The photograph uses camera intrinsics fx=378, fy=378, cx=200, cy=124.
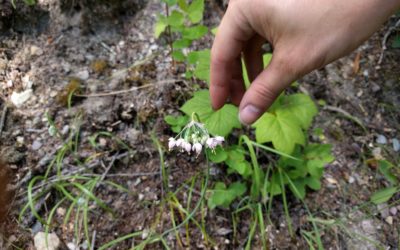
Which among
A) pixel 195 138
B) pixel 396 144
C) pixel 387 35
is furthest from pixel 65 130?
pixel 387 35

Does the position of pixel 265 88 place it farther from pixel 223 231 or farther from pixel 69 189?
pixel 69 189

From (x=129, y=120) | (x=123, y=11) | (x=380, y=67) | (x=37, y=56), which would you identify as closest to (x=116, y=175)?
(x=129, y=120)

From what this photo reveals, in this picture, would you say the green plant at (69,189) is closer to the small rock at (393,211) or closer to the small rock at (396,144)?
the small rock at (393,211)

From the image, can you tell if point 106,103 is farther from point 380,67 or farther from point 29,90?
point 380,67

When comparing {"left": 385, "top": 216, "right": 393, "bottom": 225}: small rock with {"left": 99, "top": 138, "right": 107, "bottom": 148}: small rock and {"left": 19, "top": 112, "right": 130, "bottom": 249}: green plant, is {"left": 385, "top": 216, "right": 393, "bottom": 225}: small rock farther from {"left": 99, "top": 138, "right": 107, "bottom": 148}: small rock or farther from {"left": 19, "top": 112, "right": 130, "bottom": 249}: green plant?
{"left": 99, "top": 138, "right": 107, "bottom": 148}: small rock

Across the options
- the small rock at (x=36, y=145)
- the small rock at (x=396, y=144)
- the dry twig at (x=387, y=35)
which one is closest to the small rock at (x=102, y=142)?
the small rock at (x=36, y=145)

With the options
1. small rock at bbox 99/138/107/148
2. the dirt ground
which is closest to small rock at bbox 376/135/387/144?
the dirt ground
